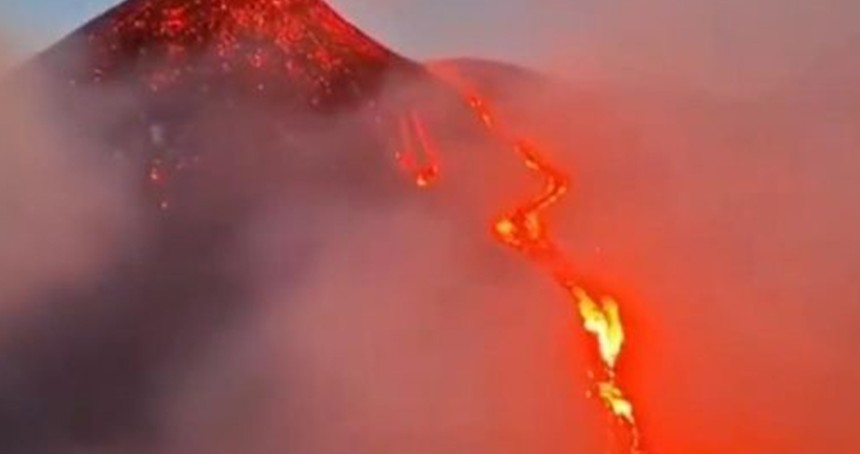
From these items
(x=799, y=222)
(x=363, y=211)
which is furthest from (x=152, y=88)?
(x=799, y=222)

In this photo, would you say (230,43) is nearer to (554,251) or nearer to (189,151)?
(189,151)

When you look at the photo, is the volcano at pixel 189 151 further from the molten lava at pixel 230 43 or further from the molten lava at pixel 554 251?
the molten lava at pixel 554 251

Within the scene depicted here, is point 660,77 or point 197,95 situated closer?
point 197,95

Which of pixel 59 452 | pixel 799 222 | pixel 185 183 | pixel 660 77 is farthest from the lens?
pixel 660 77

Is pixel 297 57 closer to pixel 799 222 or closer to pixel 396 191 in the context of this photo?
pixel 396 191

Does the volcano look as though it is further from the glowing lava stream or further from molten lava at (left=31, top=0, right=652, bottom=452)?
the glowing lava stream

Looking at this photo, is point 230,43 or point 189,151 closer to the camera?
point 189,151

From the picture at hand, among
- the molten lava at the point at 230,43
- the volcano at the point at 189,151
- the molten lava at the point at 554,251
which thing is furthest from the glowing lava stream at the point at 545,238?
the molten lava at the point at 230,43

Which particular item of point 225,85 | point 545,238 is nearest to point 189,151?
point 225,85
